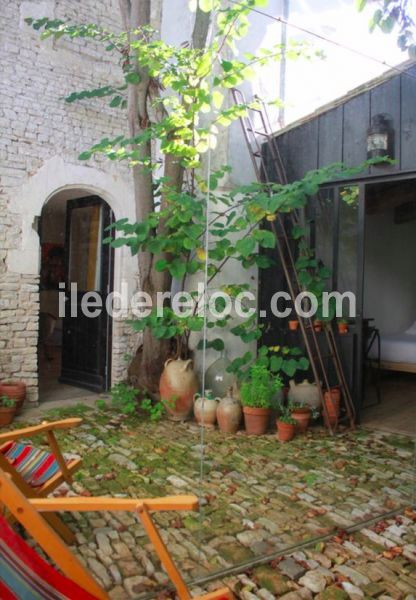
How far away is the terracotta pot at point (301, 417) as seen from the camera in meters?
4.45

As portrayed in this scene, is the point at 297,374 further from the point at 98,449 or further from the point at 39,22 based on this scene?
the point at 39,22

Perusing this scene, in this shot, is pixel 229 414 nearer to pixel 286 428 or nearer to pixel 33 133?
pixel 286 428

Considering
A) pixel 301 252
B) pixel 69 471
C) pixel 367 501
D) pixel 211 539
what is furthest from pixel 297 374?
pixel 69 471

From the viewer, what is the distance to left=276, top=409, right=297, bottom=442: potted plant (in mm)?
4293

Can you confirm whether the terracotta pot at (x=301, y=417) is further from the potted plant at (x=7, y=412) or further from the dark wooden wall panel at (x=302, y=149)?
the potted plant at (x=7, y=412)

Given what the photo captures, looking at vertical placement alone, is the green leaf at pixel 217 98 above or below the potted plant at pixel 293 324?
above

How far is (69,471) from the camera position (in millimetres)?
2615

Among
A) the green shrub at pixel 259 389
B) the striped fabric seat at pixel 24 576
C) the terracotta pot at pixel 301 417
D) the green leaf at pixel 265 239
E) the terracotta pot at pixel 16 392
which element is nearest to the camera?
the striped fabric seat at pixel 24 576

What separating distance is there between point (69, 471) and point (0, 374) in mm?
2277

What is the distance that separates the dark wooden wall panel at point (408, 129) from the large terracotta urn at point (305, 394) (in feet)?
7.09

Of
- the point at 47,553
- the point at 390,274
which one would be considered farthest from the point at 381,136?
the point at 47,553

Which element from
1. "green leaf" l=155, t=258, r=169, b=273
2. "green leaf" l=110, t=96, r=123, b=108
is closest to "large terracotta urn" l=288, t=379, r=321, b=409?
"green leaf" l=155, t=258, r=169, b=273

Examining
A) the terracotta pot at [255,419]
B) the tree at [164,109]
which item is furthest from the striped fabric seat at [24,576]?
the terracotta pot at [255,419]

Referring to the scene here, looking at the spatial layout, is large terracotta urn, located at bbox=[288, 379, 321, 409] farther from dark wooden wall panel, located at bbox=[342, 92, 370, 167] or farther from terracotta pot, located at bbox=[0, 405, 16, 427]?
terracotta pot, located at bbox=[0, 405, 16, 427]
